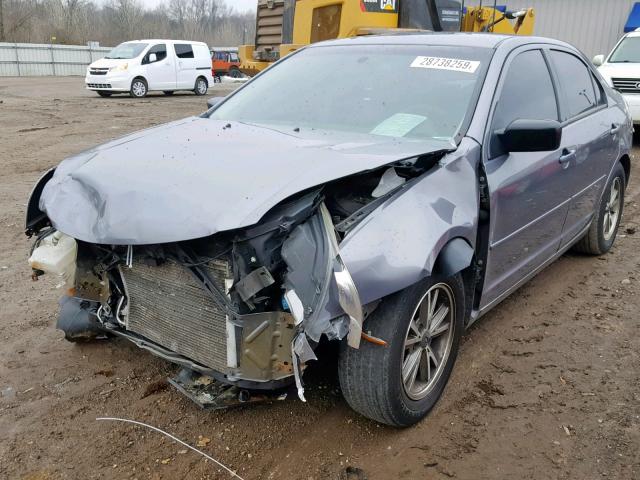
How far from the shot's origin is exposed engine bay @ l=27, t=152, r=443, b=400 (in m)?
2.25

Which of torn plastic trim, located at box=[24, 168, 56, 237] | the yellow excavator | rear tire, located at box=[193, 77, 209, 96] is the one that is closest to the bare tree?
rear tire, located at box=[193, 77, 209, 96]

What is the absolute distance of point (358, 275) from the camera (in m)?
2.25

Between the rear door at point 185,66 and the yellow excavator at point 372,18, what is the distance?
34.3 ft

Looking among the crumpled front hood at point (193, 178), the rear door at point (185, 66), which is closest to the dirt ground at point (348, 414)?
the crumpled front hood at point (193, 178)

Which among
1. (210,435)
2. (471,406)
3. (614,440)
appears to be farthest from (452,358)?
(210,435)

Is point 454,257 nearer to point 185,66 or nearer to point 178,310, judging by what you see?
point 178,310

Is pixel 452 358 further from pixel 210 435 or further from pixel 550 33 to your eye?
pixel 550 33

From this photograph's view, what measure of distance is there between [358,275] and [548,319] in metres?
2.23

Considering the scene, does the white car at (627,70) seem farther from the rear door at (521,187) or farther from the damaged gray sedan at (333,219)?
the damaged gray sedan at (333,219)

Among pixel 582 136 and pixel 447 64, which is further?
pixel 582 136

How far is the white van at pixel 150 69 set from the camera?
64.4 feet

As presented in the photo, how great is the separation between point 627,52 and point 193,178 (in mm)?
11989

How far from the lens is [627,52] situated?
1180 cm

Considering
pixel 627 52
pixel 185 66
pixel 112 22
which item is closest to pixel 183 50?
pixel 185 66
